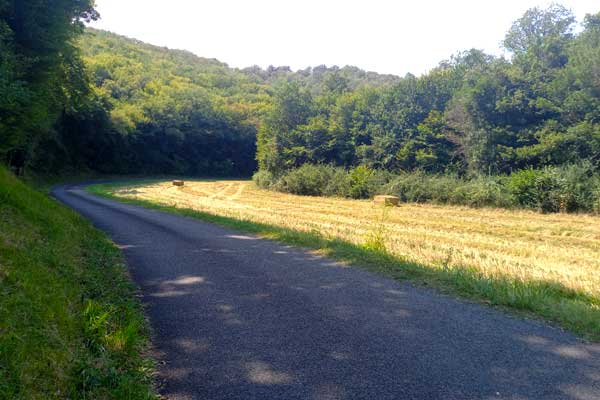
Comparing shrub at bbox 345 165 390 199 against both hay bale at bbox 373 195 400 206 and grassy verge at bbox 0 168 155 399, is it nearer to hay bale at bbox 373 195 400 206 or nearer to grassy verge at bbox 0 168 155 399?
hay bale at bbox 373 195 400 206

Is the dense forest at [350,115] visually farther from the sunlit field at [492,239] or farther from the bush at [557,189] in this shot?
the sunlit field at [492,239]

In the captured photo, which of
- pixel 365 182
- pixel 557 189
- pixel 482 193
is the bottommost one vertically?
pixel 365 182

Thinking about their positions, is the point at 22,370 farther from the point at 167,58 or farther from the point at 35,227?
the point at 167,58

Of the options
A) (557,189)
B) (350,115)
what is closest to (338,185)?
(350,115)

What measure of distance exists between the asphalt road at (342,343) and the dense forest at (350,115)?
1025 cm

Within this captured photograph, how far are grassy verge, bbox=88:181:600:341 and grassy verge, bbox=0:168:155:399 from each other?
4.73m

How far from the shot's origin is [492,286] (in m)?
7.43

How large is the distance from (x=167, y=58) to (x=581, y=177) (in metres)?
143

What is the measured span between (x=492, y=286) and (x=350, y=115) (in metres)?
42.2

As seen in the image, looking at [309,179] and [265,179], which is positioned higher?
[309,179]

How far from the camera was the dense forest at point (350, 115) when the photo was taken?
19578mm

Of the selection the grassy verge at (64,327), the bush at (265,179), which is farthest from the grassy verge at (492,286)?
the bush at (265,179)

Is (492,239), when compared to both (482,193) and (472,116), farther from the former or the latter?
(472,116)

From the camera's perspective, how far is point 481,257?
39.1ft
